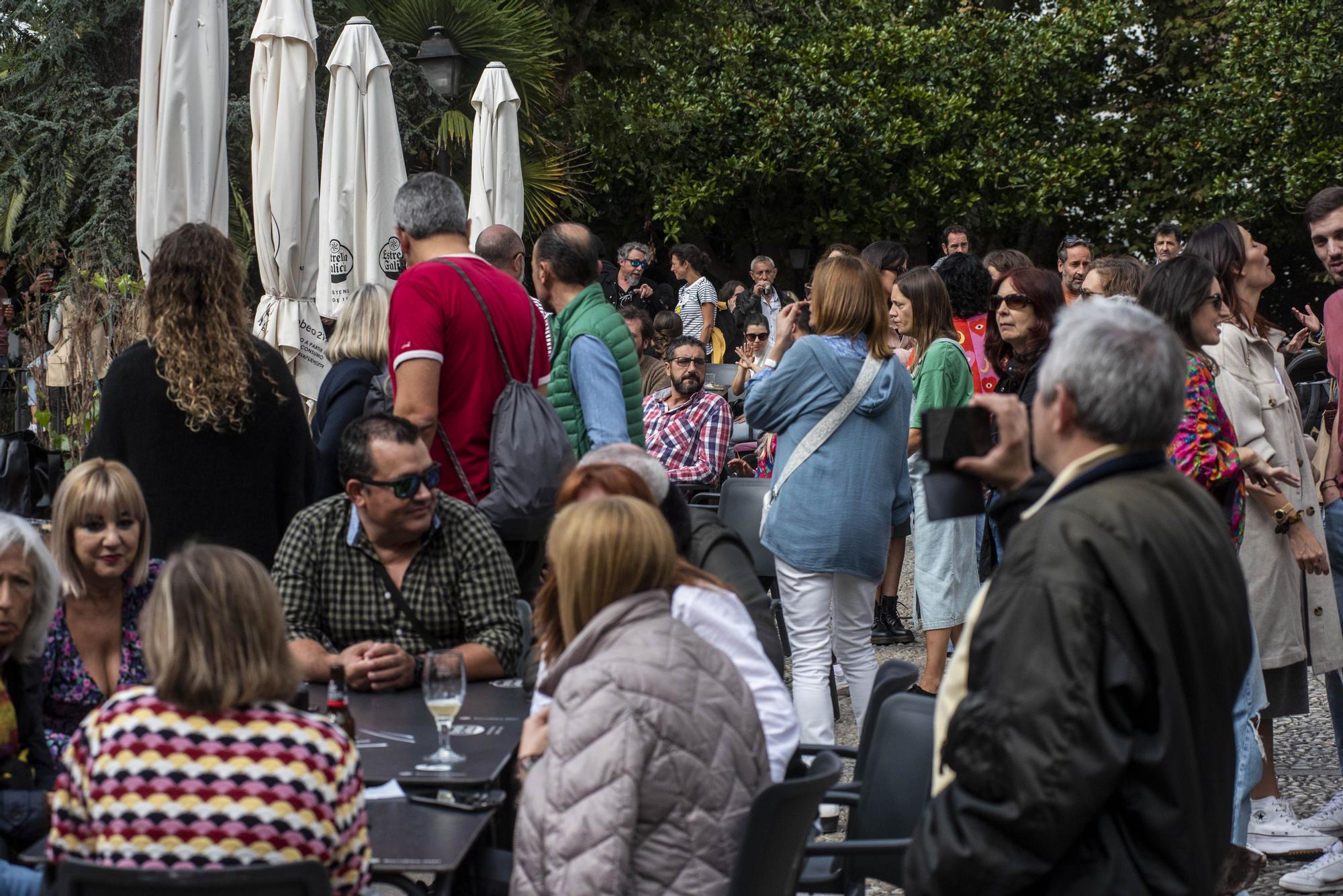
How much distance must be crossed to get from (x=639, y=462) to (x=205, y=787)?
5.00ft

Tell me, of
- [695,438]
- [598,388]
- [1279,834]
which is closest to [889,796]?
[1279,834]

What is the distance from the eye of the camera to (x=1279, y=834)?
4.90 metres

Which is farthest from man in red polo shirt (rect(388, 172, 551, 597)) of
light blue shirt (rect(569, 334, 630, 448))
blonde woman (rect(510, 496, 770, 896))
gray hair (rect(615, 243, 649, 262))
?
gray hair (rect(615, 243, 649, 262))

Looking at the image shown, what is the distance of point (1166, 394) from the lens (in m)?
2.33

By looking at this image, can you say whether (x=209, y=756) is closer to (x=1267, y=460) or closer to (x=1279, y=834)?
(x=1267, y=460)

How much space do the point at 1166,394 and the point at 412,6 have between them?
15102 millimetres

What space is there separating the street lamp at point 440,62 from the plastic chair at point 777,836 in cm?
916

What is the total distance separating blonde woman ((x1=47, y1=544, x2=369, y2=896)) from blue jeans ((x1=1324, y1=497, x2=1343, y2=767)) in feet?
12.5

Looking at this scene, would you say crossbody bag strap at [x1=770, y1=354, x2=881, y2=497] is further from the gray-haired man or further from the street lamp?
the street lamp

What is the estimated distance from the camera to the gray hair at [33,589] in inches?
134

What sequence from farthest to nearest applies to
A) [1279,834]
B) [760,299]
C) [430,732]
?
[760,299] → [1279,834] → [430,732]

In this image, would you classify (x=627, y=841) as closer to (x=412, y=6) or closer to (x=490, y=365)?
(x=490, y=365)

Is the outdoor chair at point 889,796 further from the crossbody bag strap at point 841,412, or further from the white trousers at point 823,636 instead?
the crossbody bag strap at point 841,412

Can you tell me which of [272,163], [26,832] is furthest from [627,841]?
[272,163]
